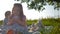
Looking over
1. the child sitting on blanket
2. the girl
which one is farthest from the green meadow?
the child sitting on blanket

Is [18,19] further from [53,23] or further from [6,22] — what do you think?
[53,23]

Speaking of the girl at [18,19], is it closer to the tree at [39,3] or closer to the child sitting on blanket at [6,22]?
the child sitting on blanket at [6,22]

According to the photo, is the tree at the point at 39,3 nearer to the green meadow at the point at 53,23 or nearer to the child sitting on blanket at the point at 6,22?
the green meadow at the point at 53,23

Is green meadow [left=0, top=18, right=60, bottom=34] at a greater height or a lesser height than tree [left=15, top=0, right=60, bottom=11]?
lesser

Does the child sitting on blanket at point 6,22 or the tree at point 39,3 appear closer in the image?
the child sitting on blanket at point 6,22

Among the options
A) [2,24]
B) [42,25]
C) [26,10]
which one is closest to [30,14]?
[26,10]

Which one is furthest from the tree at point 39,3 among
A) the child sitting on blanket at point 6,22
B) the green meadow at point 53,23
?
the child sitting on blanket at point 6,22

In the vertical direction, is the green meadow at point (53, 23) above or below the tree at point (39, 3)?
below

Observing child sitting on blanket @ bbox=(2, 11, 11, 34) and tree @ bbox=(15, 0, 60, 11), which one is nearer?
child sitting on blanket @ bbox=(2, 11, 11, 34)

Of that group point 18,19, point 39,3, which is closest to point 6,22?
point 18,19

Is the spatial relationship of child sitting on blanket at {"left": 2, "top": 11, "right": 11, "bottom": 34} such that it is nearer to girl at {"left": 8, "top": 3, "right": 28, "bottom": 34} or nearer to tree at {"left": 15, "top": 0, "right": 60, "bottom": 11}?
girl at {"left": 8, "top": 3, "right": 28, "bottom": 34}

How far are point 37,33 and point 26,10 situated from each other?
30cm

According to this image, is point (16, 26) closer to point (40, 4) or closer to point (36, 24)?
point (36, 24)

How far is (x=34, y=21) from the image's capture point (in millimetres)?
2006
